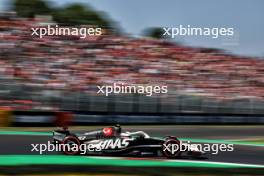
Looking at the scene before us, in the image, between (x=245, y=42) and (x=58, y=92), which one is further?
(x=245, y=42)

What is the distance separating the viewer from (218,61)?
9.00m

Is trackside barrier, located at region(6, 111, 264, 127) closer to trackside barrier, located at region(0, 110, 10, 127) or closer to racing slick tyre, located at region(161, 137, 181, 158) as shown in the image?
trackside barrier, located at region(0, 110, 10, 127)

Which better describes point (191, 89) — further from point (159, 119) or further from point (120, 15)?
point (120, 15)

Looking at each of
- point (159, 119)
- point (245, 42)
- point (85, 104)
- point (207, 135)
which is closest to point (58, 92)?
point (85, 104)

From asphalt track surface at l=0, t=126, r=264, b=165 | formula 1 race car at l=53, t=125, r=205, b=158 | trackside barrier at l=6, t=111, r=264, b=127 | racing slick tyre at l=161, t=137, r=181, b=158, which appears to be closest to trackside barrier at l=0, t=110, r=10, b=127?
trackside barrier at l=6, t=111, r=264, b=127

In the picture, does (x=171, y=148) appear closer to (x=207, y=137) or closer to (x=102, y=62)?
(x=207, y=137)

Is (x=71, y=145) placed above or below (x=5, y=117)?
below

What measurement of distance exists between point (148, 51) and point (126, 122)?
125cm

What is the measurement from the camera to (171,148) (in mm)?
8883

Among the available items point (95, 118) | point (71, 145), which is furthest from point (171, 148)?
point (71, 145)

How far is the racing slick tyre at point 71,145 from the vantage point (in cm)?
843

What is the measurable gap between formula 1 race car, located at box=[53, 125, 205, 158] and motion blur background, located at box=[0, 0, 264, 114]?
1.42 feet

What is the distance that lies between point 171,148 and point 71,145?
172 centimetres

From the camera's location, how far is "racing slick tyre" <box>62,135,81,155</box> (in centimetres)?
843
